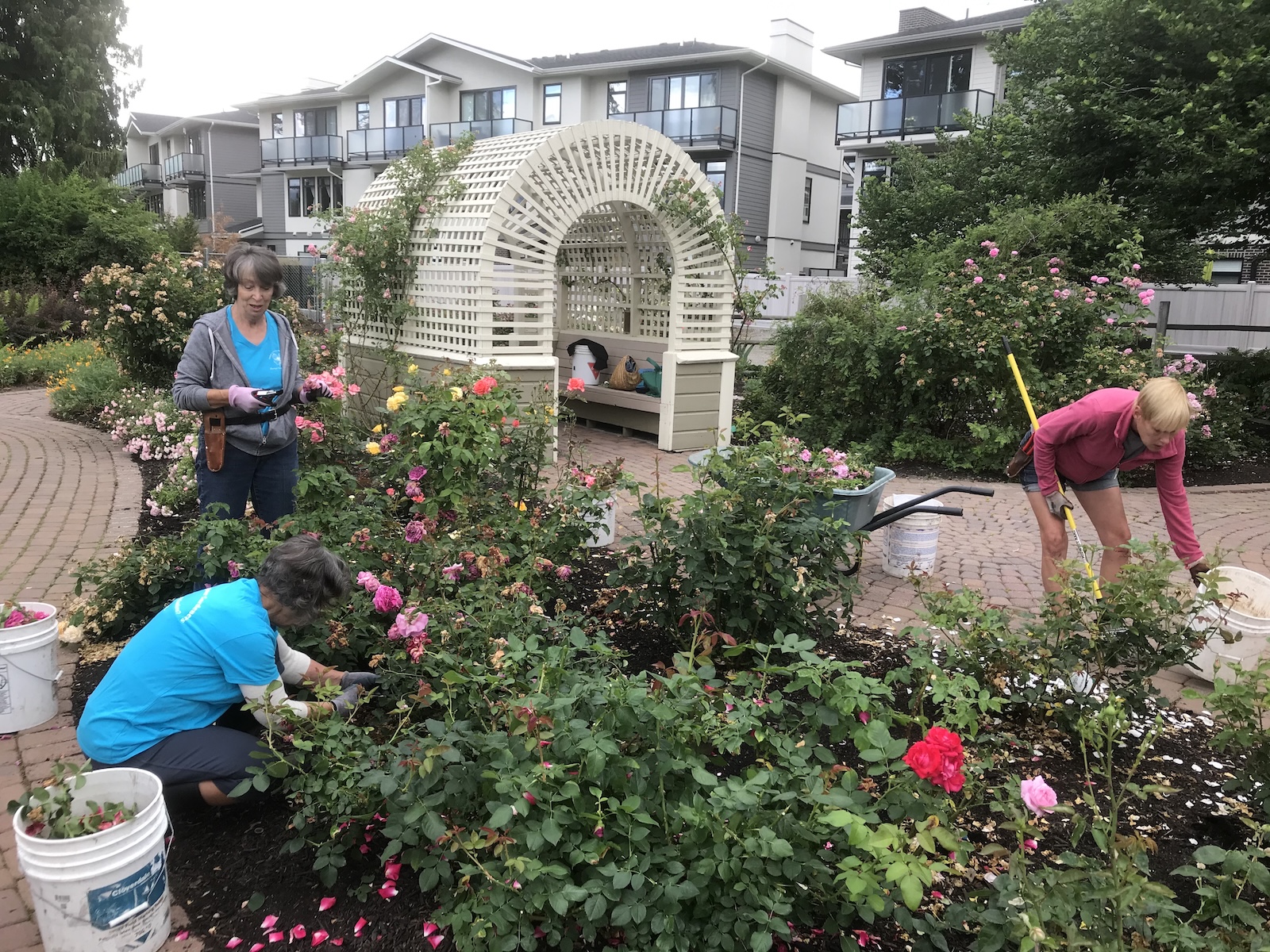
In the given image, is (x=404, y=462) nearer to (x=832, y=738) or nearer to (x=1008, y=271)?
(x=832, y=738)

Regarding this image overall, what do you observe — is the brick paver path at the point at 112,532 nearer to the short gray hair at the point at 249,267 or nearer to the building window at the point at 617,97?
the short gray hair at the point at 249,267

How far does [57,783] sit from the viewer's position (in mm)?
2234

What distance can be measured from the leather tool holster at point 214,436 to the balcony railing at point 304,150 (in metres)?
33.0

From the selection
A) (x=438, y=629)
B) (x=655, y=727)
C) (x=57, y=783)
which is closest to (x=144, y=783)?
(x=57, y=783)

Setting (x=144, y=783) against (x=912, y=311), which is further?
(x=912, y=311)

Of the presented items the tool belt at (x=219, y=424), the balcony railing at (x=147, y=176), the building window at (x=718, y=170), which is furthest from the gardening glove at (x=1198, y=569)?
the balcony railing at (x=147, y=176)

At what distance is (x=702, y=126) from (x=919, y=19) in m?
7.18

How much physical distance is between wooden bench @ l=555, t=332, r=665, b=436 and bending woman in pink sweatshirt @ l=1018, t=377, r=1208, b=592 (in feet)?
16.5

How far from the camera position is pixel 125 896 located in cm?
218

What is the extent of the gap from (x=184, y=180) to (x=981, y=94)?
1356 inches

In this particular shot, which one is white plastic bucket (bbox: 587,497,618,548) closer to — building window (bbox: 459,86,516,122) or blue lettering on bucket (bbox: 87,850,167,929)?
blue lettering on bucket (bbox: 87,850,167,929)

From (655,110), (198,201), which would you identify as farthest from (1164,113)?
(198,201)

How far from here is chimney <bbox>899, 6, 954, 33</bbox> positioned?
26.5 meters

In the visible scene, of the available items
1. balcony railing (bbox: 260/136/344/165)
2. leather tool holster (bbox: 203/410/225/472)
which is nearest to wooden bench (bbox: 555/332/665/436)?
leather tool holster (bbox: 203/410/225/472)
